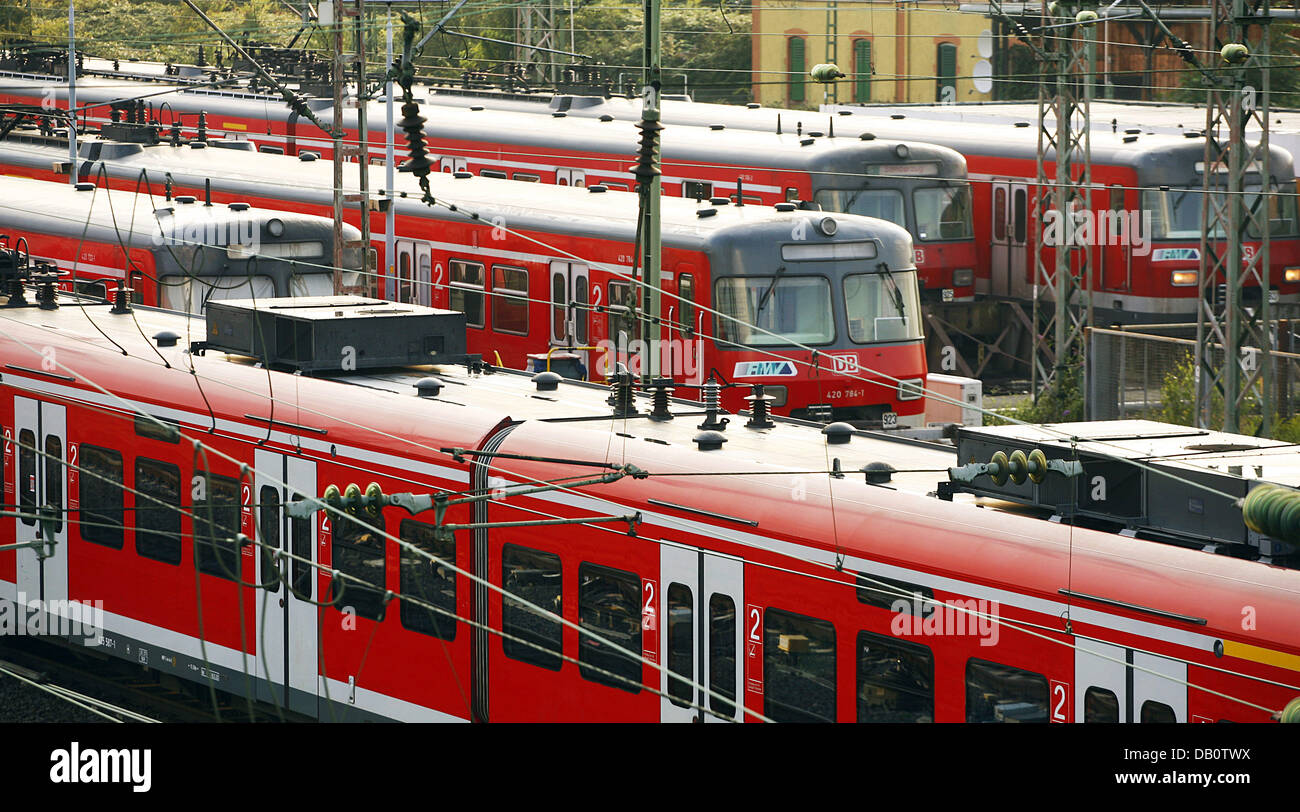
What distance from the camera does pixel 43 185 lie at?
2433 cm

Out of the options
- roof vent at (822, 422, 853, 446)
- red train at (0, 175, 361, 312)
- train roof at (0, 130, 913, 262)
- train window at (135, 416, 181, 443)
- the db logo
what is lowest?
train window at (135, 416, 181, 443)

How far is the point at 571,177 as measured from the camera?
26156 millimetres

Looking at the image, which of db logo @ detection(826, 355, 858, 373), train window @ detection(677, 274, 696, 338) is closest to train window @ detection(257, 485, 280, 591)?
train window @ detection(677, 274, 696, 338)

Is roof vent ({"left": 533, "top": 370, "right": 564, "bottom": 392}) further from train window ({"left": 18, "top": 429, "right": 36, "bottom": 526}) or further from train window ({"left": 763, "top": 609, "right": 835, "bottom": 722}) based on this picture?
train window ({"left": 18, "top": 429, "right": 36, "bottom": 526})

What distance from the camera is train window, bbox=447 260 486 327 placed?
20.8m

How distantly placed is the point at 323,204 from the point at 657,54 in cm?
907

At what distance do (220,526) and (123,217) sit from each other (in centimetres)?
Answer: 944

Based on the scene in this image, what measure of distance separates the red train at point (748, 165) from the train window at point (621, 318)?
335 cm

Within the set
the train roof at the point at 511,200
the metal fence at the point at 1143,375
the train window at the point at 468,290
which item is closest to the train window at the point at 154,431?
the train roof at the point at 511,200

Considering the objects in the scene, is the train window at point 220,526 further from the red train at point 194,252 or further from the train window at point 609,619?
the red train at point 194,252

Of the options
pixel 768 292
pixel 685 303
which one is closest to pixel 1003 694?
pixel 768 292

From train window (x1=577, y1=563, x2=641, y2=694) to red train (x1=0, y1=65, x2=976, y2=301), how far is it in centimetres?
1159

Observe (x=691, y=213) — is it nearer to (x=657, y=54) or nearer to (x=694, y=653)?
(x=657, y=54)
